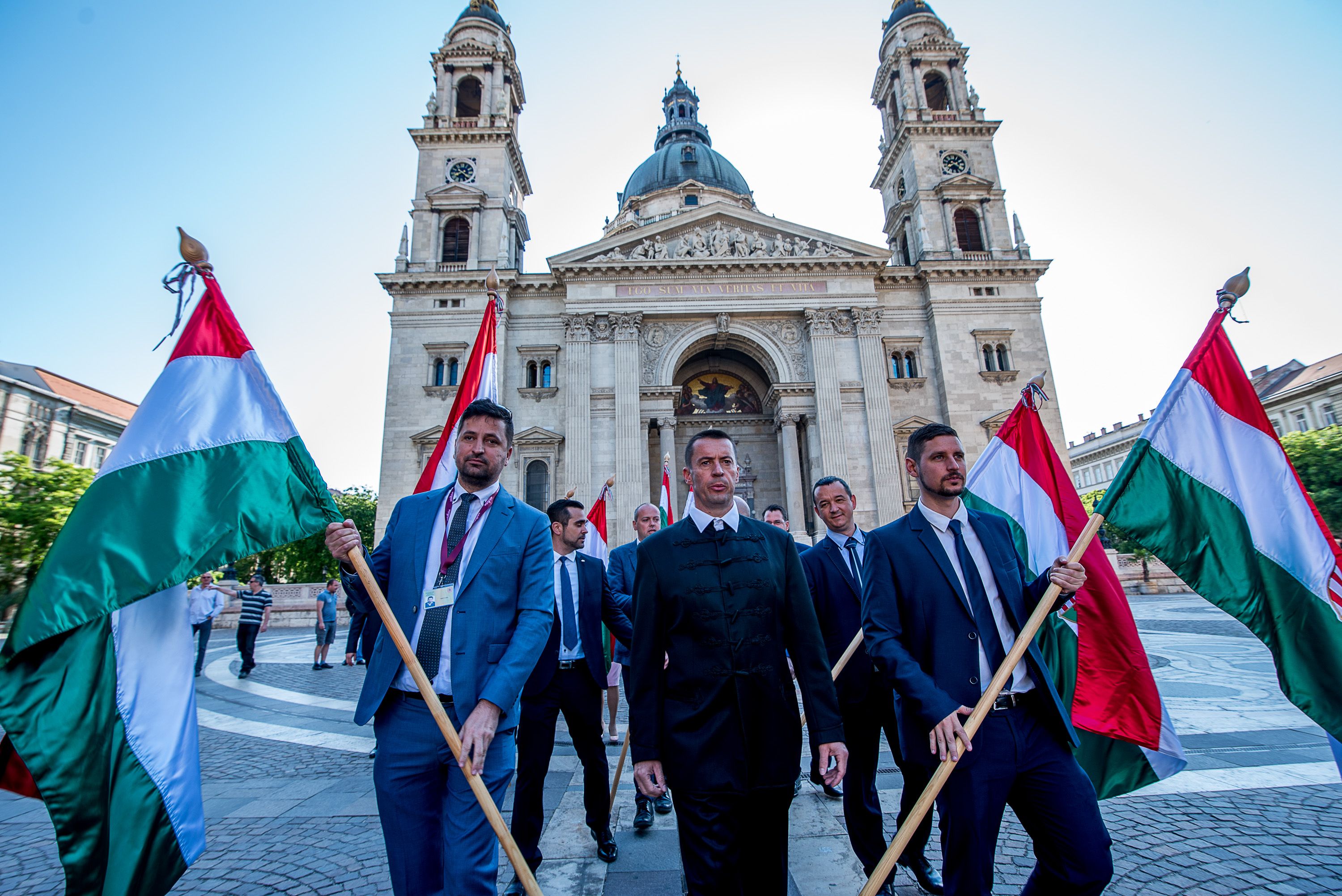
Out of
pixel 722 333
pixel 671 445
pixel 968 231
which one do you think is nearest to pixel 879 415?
pixel 722 333

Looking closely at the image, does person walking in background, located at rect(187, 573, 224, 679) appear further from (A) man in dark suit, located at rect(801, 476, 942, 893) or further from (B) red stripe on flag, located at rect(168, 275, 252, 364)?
(A) man in dark suit, located at rect(801, 476, 942, 893)

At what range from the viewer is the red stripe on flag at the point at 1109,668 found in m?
3.33

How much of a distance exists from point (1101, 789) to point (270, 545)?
4340 millimetres

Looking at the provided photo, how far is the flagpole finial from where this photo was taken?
111 inches

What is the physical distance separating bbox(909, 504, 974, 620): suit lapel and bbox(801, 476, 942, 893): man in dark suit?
0.28m

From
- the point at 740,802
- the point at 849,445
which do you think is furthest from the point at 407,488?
the point at 740,802

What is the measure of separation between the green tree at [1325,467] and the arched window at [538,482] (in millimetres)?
28780

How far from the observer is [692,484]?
8.71ft

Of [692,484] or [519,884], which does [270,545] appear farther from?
[519,884]

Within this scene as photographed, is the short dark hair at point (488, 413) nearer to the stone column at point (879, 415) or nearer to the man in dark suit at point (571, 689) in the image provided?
the man in dark suit at point (571, 689)

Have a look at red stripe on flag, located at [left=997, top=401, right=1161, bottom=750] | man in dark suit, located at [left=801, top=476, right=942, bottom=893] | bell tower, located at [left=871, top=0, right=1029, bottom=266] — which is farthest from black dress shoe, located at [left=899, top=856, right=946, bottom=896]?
bell tower, located at [left=871, top=0, right=1029, bottom=266]

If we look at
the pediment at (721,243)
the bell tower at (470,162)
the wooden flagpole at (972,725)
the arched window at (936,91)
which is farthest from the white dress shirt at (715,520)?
the arched window at (936,91)

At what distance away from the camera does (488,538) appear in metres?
2.72

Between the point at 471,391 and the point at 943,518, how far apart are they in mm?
4574
